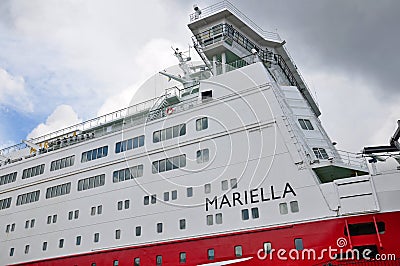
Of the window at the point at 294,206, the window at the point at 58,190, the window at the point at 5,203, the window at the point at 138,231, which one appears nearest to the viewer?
the window at the point at 294,206

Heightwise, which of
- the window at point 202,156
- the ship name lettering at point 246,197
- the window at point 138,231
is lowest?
the window at point 138,231

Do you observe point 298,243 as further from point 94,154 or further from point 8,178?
point 8,178

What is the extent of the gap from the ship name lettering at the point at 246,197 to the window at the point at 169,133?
11.9ft

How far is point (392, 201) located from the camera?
1146 centimetres

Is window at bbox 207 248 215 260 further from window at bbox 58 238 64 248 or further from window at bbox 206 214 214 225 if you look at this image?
window at bbox 58 238 64 248

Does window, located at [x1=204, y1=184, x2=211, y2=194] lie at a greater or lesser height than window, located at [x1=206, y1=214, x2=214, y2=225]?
greater

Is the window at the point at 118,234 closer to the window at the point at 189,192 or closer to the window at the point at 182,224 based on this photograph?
the window at the point at 182,224

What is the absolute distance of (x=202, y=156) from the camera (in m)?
15.4

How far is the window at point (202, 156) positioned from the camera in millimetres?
15251

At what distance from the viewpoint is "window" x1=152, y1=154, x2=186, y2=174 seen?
15883mm

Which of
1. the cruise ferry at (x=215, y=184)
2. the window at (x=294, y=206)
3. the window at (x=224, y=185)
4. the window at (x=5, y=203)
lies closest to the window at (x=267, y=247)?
the cruise ferry at (x=215, y=184)

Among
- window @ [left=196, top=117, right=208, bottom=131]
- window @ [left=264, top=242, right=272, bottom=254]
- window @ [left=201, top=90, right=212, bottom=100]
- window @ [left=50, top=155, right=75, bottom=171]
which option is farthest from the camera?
window @ [left=50, top=155, right=75, bottom=171]

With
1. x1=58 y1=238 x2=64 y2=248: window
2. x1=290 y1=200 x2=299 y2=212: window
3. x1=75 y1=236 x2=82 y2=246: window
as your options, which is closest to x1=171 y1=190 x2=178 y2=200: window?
x1=290 y1=200 x2=299 y2=212: window

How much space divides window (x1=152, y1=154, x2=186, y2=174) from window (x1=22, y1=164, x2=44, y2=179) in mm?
8630
